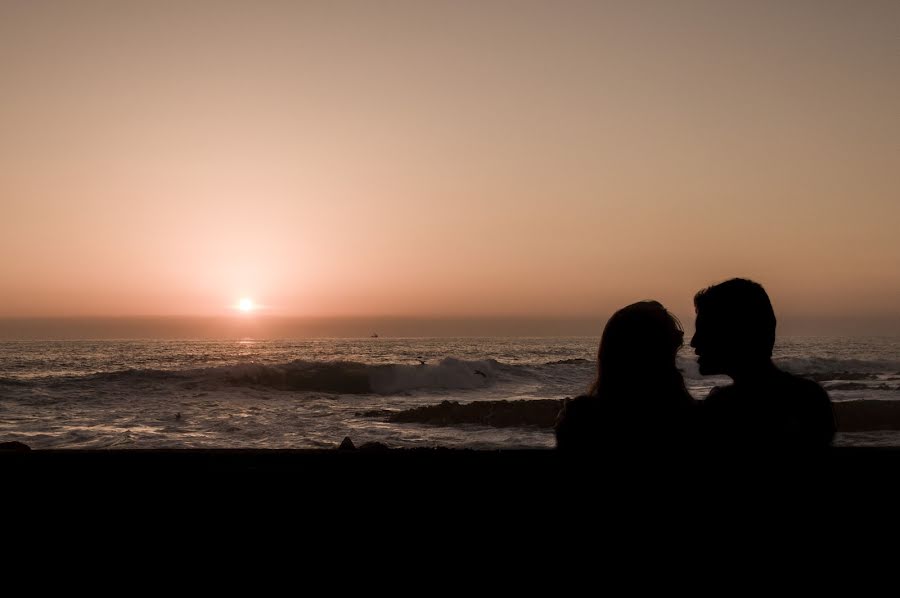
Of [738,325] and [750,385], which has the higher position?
[738,325]

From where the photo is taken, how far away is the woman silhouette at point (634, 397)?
6.14 ft

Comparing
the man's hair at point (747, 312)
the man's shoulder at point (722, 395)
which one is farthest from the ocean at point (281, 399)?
the man's hair at point (747, 312)

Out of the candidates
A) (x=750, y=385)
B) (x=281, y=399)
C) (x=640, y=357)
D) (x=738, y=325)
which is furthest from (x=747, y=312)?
(x=281, y=399)

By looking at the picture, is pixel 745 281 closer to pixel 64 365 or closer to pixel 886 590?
pixel 886 590

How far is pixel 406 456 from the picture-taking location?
80.7 inches

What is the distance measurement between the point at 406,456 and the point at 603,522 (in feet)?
1.98

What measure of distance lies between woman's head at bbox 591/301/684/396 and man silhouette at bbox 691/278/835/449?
0.12 m

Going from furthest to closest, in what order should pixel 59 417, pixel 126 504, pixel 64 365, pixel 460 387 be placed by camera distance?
pixel 64 365 < pixel 460 387 < pixel 59 417 < pixel 126 504

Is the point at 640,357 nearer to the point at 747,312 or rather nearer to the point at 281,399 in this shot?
the point at 747,312

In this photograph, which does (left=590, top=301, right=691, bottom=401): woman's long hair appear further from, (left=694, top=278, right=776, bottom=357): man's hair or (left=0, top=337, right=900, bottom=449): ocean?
(left=0, top=337, right=900, bottom=449): ocean

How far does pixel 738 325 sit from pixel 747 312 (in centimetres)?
5

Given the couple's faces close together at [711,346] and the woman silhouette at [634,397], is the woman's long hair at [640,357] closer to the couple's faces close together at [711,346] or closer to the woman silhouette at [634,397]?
the woman silhouette at [634,397]

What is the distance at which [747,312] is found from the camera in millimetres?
1991

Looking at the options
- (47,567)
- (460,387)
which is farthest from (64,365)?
(47,567)
